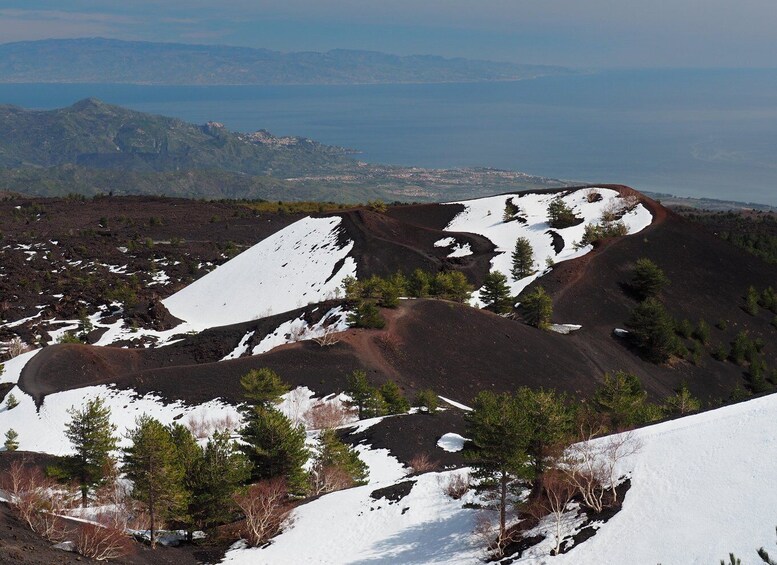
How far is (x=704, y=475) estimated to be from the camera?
1916 centimetres

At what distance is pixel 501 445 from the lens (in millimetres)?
18875

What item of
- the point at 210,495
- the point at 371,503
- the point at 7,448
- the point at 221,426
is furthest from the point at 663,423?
the point at 7,448

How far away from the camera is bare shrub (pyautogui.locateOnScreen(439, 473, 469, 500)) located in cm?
2258

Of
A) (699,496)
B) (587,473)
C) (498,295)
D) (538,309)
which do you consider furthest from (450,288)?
(699,496)

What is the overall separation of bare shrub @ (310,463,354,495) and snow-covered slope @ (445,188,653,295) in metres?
30.7

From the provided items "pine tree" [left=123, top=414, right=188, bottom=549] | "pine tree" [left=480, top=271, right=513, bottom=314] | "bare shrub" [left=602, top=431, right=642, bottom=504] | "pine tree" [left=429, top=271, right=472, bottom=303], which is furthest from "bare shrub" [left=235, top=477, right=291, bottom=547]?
"pine tree" [left=429, top=271, right=472, bottom=303]

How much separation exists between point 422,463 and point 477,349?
1441 cm

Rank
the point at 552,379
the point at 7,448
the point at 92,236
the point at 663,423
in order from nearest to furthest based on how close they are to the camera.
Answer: the point at 663,423 → the point at 7,448 → the point at 552,379 → the point at 92,236

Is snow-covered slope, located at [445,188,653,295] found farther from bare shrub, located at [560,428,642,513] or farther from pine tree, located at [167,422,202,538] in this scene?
pine tree, located at [167,422,202,538]

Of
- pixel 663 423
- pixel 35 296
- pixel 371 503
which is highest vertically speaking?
pixel 663 423

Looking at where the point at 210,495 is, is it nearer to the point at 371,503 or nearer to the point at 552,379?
the point at 371,503

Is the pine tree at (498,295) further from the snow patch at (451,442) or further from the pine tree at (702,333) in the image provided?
the snow patch at (451,442)

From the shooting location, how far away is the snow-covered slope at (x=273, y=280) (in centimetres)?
5769

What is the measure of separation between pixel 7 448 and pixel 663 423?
28909 mm
